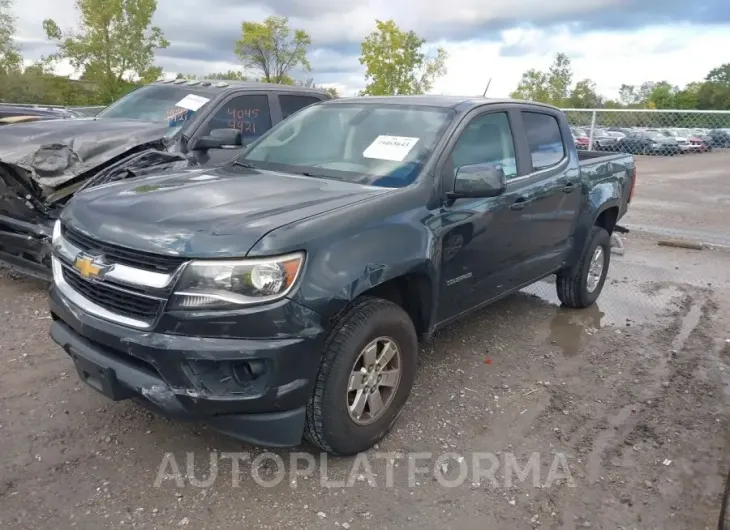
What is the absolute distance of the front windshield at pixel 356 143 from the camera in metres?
3.52

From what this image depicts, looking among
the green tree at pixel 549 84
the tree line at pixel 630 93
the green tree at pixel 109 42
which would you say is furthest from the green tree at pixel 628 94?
the green tree at pixel 109 42

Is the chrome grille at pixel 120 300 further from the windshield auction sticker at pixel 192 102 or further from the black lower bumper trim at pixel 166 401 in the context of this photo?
the windshield auction sticker at pixel 192 102

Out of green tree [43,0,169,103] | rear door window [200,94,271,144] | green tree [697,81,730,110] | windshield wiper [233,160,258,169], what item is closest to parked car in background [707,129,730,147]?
rear door window [200,94,271,144]

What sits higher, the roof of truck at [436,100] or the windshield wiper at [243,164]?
the roof of truck at [436,100]

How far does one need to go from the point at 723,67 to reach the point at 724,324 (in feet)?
317

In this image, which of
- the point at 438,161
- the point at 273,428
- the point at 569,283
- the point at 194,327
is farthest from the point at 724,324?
the point at 194,327

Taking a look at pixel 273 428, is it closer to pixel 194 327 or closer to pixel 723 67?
pixel 194 327

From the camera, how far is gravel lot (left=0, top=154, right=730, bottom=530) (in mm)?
2748

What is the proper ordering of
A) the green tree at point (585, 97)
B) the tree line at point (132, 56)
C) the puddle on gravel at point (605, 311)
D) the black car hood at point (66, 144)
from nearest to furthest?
the black car hood at point (66, 144), the puddle on gravel at point (605, 311), the tree line at point (132, 56), the green tree at point (585, 97)

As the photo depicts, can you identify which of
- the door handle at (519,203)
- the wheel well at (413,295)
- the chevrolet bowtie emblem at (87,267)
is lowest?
the wheel well at (413,295)

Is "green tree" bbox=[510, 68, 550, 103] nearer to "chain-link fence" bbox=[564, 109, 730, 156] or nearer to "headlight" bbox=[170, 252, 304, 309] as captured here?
"chain-link fence" bbox=[564, 109, 730, 156]

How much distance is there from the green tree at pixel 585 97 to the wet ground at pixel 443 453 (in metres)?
59.6

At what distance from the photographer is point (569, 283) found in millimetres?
5387

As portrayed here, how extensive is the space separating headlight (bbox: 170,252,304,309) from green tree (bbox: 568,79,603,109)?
202ft
